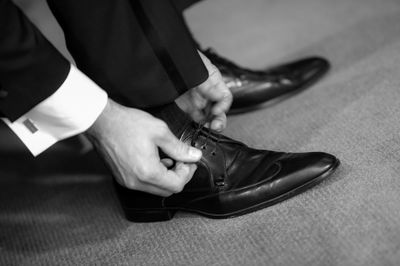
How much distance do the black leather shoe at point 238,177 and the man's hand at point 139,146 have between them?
0.05 metres

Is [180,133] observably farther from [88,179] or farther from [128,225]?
[88,179]

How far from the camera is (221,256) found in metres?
0.69

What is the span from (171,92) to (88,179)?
383mm

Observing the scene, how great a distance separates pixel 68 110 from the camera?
2.11 feet

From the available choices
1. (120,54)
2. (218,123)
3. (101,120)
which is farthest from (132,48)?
(218,123)

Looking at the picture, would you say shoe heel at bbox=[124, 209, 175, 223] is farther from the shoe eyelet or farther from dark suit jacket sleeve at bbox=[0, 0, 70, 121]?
dark suit jacket sleeve at bbox=[0, 0, 70, 121]

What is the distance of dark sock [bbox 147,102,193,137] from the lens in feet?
2.42

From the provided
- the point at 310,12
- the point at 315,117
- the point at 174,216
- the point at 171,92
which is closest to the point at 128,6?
the point at 171,92

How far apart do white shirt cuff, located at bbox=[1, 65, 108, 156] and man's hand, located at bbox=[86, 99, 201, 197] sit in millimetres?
19

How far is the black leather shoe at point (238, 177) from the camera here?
722mm

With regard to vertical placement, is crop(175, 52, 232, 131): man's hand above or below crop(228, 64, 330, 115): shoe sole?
above

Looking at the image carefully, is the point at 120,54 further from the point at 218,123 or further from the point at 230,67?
the point at 230,67

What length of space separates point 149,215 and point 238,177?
0.18 metres

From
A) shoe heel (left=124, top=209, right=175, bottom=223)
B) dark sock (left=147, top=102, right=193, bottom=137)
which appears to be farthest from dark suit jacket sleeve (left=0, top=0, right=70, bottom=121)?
shoe heel (left=124, top=209, right=175, bottom=223)
